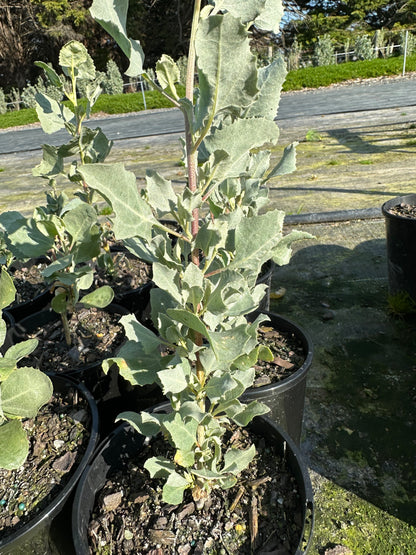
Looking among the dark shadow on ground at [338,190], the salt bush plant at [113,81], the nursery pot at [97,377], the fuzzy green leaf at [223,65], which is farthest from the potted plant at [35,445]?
the salt bush plant at [113,81]

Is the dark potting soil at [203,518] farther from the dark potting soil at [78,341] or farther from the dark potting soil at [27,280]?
the dark potting soil at [27,280]

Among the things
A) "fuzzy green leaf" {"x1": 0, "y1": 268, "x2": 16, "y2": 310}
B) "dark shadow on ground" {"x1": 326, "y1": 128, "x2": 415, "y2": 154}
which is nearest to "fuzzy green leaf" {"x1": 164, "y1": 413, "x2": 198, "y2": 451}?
"fuzzy green leaf" {"x1": 0, "y1": 268, "x2": 16, "y2": 310}

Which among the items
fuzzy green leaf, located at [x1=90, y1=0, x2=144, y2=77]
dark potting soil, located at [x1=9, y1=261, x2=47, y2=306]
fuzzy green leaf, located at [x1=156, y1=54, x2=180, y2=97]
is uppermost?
→ fuzzy green leaf, located at [x1=90, y1=0, x2=144, y2=77]

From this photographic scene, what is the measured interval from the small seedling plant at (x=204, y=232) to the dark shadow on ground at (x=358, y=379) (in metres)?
0.69

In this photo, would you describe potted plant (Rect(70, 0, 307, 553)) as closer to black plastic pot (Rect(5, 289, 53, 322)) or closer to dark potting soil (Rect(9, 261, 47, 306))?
black plastic pot (Rect(5, 289, 53, 322))

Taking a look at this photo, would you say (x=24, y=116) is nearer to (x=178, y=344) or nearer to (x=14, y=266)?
(x=14, y=266)

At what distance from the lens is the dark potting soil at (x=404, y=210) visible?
2328 mm

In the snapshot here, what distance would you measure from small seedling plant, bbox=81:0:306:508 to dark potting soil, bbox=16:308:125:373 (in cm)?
79

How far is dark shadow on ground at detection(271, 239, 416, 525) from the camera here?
1547mm

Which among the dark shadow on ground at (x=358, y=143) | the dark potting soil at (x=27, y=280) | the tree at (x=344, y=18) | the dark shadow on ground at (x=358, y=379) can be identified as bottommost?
the dark shadow on ground at (x=358, y=379)

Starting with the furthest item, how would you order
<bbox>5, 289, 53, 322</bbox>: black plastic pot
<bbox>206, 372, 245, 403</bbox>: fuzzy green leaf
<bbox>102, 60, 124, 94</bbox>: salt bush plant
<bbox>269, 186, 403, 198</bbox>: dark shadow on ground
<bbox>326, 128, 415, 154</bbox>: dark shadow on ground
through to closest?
1. <bbox>102, 60, 124, 94</bbox>: salt bush plant
2. <bbox>326, 128, 415, 154</bbox>: dark shadow on ground
3. <bbox>269, 186, 403, 198</bbox>: dark shadow on ground
4. <bbox>5, 289, 53, 322</bbox>: black plastic pot
5. <bbox>206, 372, 245, 403</bbox>: fuzzy green leaf

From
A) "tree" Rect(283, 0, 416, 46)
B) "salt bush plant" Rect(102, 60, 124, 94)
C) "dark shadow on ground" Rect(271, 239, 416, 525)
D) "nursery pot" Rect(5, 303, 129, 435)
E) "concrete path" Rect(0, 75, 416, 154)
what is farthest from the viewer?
"tree" Rect(283, 0, 416, 46)

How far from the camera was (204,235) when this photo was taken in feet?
2.61

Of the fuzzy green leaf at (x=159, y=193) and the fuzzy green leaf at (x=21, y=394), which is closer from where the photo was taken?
the fuzzy green leaf at (x=159, y=193)
